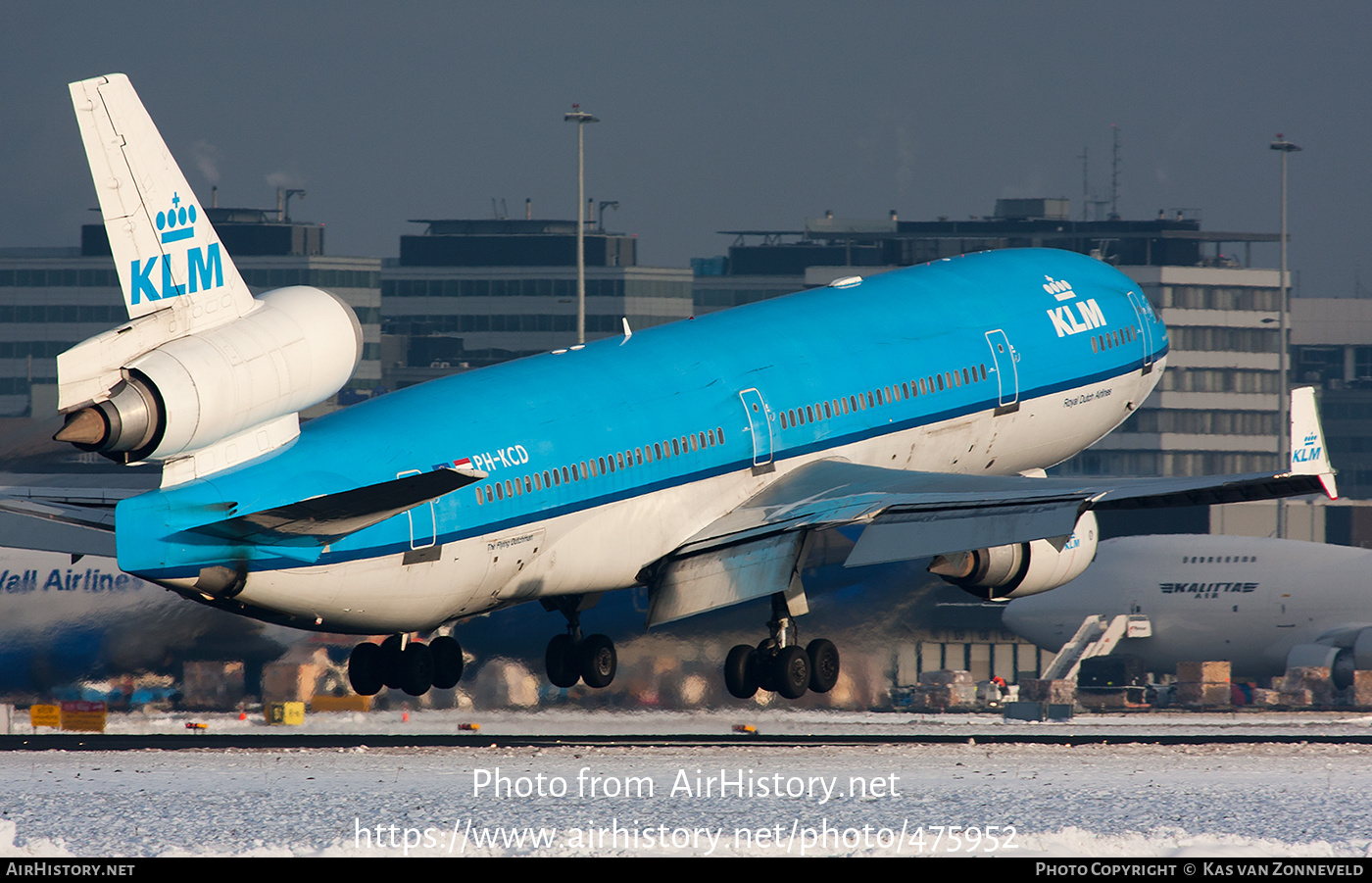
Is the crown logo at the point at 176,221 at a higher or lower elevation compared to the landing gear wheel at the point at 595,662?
higher

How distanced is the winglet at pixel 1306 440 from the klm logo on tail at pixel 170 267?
16573mm

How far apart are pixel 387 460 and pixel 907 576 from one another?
35.3m

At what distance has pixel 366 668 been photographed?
36.1 meters

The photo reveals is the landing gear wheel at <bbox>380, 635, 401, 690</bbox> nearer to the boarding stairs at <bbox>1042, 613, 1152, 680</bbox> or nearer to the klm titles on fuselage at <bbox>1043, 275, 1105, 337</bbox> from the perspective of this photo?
the klm titles on fuselage at <bbox>1043, 275, 1105, 337</bbox>

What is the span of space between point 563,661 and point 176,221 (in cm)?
1442

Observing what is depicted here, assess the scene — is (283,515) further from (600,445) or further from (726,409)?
Answer: (726,409)

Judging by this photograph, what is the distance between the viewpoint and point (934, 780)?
4162 cm

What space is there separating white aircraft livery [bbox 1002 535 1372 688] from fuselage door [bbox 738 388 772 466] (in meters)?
49.1

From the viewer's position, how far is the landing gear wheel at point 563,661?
38.0 meters

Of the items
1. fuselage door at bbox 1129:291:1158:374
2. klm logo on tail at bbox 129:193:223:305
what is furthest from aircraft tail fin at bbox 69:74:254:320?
fuselage door at bbox 1129:291:1158:374

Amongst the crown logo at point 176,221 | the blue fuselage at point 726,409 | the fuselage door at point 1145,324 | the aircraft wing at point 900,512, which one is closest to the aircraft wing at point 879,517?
the aircraft wing at point 900,512

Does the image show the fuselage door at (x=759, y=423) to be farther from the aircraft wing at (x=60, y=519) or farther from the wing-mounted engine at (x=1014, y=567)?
the aircraft wing at (x=60, y=519)

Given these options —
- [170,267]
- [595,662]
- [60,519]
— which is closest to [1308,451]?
[595,662]

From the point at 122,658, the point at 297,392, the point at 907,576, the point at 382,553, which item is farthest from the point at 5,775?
the point at 907,576
